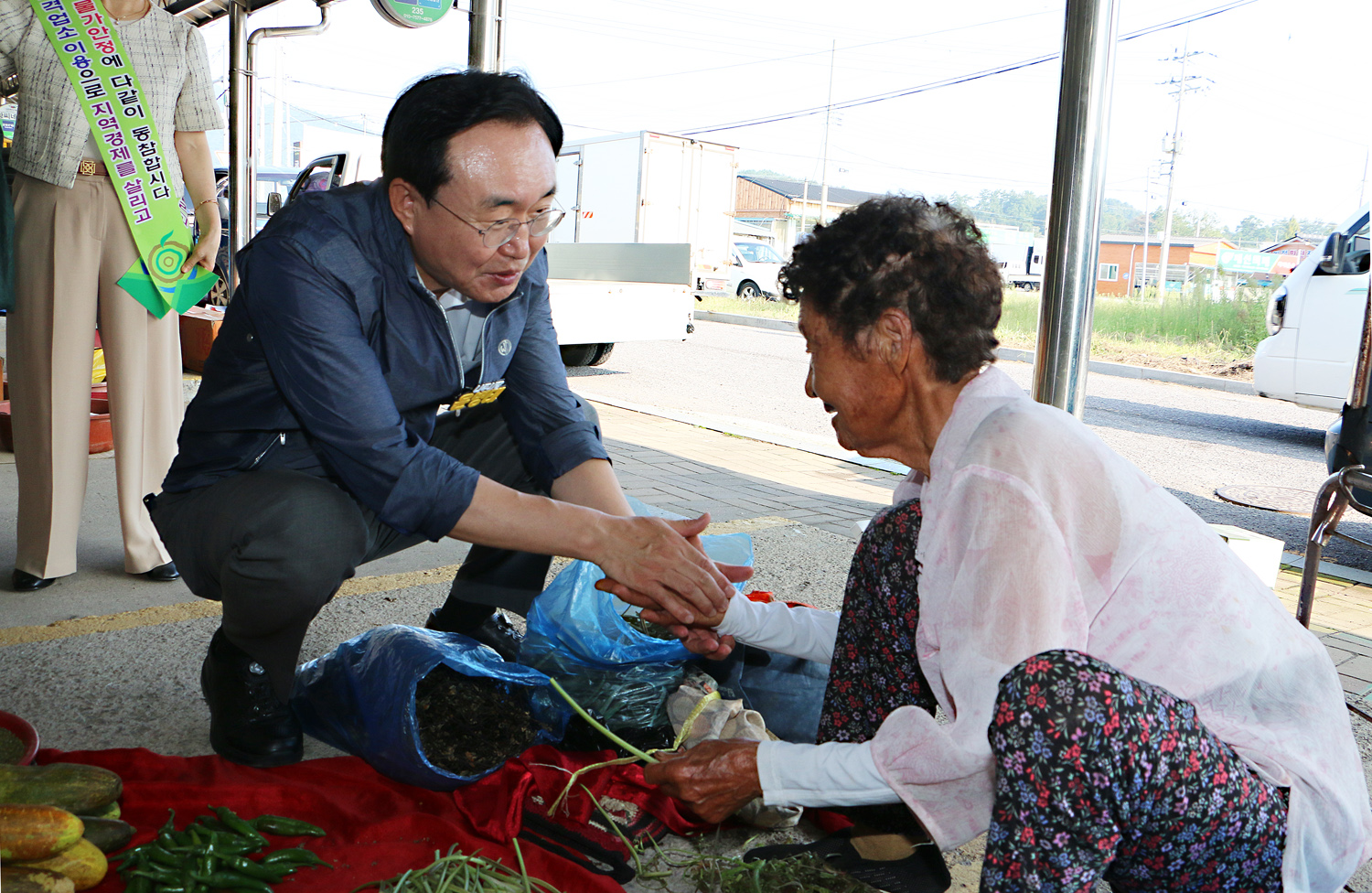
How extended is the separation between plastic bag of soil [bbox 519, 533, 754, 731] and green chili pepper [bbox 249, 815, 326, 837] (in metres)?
0.64

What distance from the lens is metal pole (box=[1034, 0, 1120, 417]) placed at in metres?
3.24

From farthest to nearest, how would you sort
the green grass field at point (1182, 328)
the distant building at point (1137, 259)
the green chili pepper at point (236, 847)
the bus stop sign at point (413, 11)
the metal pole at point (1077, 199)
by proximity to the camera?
the distant building at point (1137, 259), the green grass field at point (1182, 328), the bus stop sign at point (413, 11), the metal pole at point (1077, 199), the green chili pepper at point (236, 847)

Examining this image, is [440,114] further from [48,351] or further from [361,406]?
[48,351]

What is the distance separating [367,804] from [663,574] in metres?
0.77

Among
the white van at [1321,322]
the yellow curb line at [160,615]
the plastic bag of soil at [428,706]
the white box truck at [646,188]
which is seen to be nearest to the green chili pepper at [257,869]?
the plastic bag of soil at [428,706]

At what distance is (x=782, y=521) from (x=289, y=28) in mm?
5609

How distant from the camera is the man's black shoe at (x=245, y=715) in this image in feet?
7.49

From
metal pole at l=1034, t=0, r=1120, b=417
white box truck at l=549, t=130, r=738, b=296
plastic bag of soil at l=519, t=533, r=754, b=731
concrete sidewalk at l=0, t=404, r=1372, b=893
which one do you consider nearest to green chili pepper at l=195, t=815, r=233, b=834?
concrete sidewalk at l=0, t=404, r=1372, b=893

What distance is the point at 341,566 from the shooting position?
228 cm

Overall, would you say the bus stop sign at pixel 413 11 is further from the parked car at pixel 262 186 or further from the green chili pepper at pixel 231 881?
the parked car at pixel 262 186

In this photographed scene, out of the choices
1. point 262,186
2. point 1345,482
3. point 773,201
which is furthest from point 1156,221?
point 1345,482

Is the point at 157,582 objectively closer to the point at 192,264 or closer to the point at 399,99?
the point at 192,264

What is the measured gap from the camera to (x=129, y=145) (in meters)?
3.42

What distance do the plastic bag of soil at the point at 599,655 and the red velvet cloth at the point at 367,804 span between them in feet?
0.46
